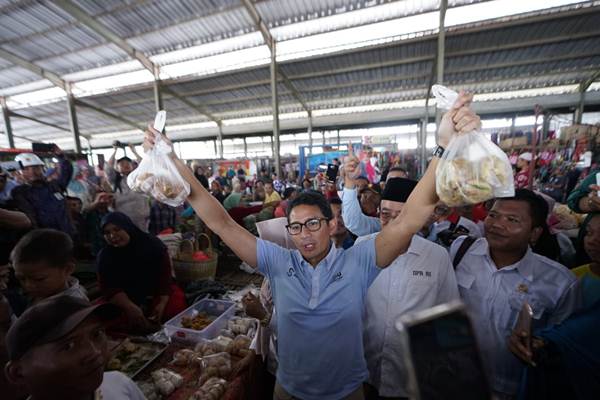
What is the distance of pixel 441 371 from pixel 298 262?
1.02 meters

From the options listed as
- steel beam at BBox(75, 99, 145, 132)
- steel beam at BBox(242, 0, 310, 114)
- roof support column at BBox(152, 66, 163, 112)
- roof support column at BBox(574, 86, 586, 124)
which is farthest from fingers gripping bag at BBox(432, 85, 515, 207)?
steel beam at BBox(75, 99, 145, 132)

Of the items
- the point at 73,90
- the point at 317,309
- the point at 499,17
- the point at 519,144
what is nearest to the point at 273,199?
the point at 317,309

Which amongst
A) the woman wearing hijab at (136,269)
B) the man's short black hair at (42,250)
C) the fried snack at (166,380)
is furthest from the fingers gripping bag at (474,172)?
the woman wearing hijab at (136,269)

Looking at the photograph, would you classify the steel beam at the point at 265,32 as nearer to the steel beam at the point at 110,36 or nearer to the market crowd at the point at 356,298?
the steel beam at the point at 110,36

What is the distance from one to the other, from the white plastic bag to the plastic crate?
1.23 meters

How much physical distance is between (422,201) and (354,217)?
100 cm

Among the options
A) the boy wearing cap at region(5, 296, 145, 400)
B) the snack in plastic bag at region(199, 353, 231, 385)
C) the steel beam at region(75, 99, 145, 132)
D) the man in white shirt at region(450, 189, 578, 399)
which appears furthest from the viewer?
the steel beam at region(75, 99, 145, 132)

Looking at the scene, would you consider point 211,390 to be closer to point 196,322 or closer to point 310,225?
point 196,322

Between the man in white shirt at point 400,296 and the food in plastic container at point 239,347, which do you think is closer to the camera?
the man in white shirt at point 400,296

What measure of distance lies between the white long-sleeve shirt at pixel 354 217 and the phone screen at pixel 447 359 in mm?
1478

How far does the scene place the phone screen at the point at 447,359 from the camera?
49cm

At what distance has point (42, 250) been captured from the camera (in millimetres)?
1534

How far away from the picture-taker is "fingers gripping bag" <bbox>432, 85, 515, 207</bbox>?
3.17ft

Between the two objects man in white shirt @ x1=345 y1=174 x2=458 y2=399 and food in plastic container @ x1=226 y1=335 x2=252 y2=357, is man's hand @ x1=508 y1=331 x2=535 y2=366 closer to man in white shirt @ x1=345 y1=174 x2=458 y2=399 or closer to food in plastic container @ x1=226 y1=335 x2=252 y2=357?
man in white shirt @ x1=345 y1=174 x2=458 y2=399
